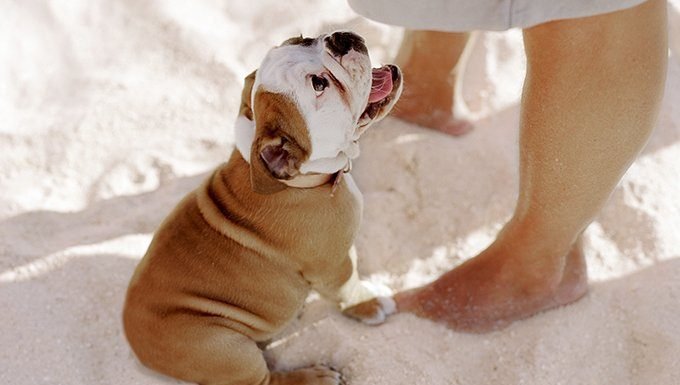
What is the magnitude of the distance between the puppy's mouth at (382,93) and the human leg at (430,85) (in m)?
0.69

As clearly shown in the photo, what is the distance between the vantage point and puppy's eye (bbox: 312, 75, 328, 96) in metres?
1.61

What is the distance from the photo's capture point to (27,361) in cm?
195

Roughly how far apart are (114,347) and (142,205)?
49cm

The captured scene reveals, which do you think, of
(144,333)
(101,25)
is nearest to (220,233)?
(144,333)

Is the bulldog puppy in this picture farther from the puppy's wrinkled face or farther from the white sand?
the white sand

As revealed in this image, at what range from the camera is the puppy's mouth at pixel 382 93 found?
1.77 m

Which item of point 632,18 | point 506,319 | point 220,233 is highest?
point 632,18

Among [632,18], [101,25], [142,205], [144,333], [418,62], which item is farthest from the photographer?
[101,25]

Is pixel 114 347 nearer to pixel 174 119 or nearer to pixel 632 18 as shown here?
pixel 174 119

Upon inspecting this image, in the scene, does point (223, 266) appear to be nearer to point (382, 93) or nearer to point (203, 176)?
point (382, 93)

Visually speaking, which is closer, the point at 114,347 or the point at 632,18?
the point at 632,18

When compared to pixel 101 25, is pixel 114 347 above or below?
below

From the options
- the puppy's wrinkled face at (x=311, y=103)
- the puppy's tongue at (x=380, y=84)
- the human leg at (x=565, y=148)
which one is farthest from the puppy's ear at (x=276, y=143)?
the human leg at (x=565, y=148)

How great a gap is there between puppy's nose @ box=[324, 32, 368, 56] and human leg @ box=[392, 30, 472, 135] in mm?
784
